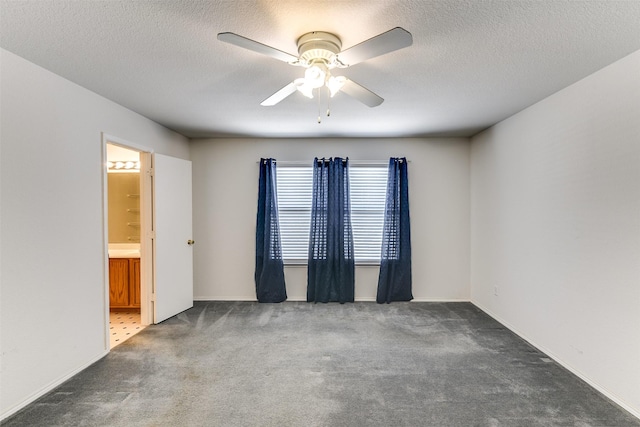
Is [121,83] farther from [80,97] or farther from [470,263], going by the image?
[470,263]

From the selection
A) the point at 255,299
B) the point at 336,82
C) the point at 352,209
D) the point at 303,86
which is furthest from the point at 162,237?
the point at 336,82

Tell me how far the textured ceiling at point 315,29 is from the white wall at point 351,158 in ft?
4.43

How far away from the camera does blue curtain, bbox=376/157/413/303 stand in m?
4.46

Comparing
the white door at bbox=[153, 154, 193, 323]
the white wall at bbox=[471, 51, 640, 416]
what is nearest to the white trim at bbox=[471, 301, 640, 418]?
the white wall at bbox=[471, 51, 640, 416]

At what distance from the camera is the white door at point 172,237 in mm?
3699

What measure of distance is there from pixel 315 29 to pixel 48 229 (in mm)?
2363

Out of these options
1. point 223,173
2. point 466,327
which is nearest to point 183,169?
point 223,173

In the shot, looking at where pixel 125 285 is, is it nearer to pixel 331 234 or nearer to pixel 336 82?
pixel 331 234

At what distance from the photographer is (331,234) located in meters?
4.47

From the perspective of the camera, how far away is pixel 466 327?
3543mm

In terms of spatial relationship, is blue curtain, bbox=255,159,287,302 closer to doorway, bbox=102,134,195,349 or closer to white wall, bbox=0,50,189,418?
doorway, bbox=102,134,195,349

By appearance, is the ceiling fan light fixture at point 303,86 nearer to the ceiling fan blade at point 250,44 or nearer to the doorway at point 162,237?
the ceiling fan blade at point 250,44

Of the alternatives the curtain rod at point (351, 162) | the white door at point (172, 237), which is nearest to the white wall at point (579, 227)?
the curtain rod at point (351, 162)

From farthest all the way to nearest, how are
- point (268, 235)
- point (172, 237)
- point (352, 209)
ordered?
point (352, 209)
point (268, 235)
point (172, 237)
